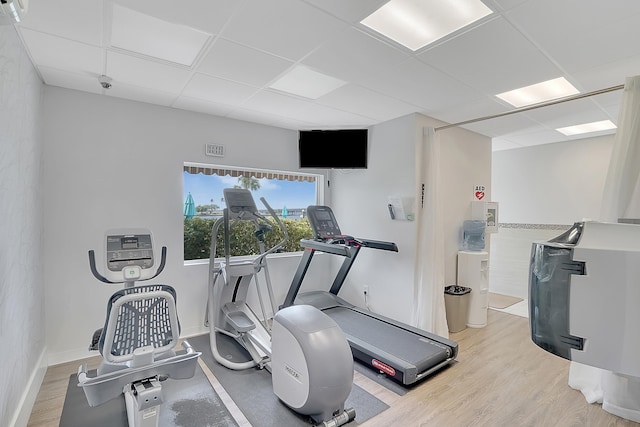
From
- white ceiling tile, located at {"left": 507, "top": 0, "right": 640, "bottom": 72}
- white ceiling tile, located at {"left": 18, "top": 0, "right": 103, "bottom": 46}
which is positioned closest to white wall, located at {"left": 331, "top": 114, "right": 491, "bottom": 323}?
white ceiling tile, located at {"left": 507, "top": 0, "right": 640, "bottom": 72}

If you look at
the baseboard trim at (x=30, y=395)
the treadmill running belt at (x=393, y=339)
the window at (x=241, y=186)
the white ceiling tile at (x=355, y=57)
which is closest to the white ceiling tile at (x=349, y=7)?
the white ceiling tile at (x=355, y=57)

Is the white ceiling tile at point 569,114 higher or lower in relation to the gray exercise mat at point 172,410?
higher

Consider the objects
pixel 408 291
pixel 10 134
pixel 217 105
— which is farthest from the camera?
pixel 408 291

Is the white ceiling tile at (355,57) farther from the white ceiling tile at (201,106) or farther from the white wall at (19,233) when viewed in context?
the white wall at (19,233)

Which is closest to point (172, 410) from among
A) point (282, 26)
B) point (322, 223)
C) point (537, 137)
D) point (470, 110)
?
point (322, 223)

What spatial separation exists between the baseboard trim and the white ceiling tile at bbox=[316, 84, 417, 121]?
345 centimetres

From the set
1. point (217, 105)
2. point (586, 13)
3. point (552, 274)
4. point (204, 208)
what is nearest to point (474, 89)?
point (586, 13)

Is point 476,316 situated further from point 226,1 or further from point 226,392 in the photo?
point 226,1

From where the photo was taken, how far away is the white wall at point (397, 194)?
149 inches

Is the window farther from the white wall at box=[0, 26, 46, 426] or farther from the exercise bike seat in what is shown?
the exercise bike seat

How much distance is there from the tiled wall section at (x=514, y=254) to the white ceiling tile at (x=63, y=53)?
5846mm

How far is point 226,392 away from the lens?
98.5 inches

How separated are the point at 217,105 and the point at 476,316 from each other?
4140mm

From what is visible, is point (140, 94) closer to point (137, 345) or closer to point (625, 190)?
point (137, 345)
